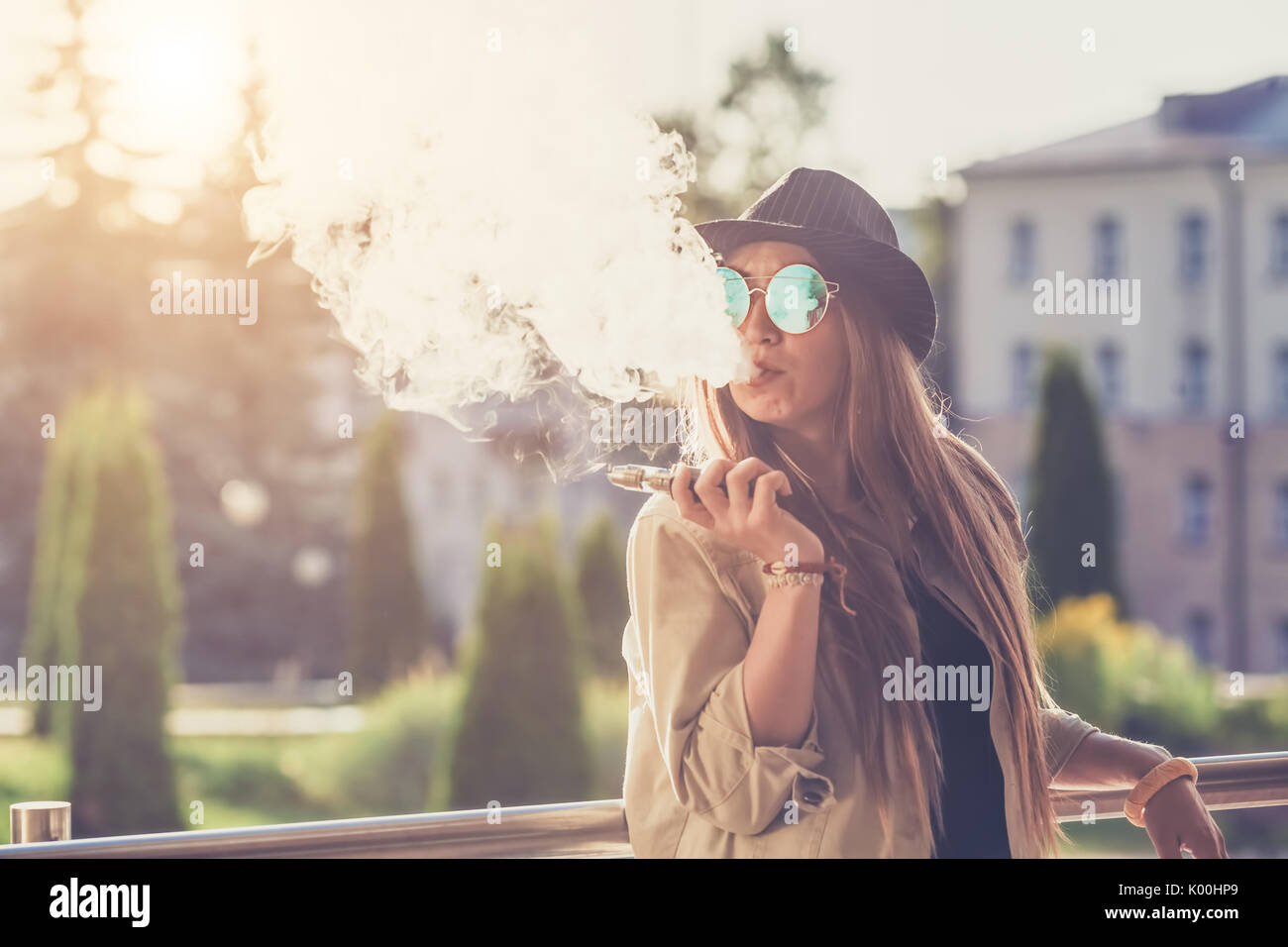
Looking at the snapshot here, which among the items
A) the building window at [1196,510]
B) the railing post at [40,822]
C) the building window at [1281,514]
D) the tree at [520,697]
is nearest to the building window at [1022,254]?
the building window at [1196,510]

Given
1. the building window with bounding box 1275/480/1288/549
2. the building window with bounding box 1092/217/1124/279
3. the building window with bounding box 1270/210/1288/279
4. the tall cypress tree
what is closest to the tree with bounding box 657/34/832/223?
the tall cypress tree

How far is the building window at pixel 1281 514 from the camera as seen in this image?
18562 mm

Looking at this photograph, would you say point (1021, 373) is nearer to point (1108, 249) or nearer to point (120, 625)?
point (1108, 249)

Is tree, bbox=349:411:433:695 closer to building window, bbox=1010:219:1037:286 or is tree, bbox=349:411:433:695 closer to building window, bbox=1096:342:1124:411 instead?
building window, bbox=1010:219:1037:286

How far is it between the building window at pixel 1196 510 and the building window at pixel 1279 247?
3257 millimetres

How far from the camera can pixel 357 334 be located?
109 inches

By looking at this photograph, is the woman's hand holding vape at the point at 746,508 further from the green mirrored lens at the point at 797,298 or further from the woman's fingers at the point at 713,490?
the green mirrored lens at the point at 797,298

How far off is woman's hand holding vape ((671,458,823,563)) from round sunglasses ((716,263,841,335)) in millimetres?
401

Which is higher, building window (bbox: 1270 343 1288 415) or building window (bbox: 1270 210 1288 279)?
building window (bbox: 1270 210 1288 279)

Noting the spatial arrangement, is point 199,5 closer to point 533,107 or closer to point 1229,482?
point 533,107

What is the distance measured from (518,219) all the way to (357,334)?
46 cm

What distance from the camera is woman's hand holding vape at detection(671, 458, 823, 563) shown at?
1.87m

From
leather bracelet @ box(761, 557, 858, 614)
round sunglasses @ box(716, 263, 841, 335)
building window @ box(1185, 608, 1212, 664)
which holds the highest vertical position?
Answer: round sunglasses @ box(716, 263, 841, 335)

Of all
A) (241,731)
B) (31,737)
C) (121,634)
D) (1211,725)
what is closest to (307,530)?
(241,731)
